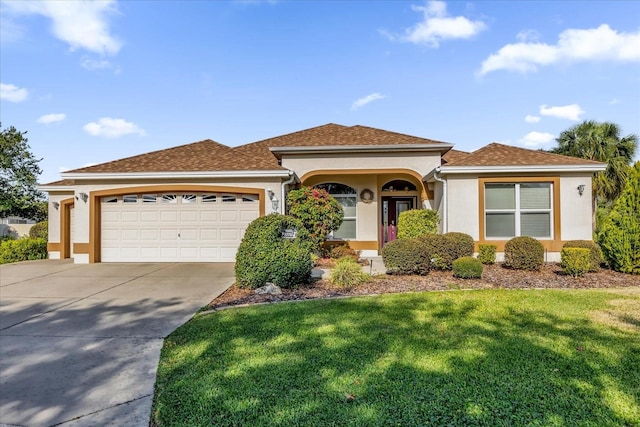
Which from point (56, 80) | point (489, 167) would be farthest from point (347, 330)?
point (56, 80)

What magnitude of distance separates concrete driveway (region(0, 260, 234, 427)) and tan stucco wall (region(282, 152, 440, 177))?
18.9ft

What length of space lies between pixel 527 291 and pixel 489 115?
422 inches

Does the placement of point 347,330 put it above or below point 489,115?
below

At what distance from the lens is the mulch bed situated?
7047 millimetres

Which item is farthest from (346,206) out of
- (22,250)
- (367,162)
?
(22,250)

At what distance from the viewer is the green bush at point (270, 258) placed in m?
7.38

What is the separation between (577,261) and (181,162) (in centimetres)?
1308

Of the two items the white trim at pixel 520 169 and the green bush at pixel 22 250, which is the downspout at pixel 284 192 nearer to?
the white trim at pixel 520 169

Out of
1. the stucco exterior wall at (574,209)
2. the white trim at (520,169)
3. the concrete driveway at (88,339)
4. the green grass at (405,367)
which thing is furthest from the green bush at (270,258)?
the stucco exterior wall at (574,209)

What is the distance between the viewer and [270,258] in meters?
7.40

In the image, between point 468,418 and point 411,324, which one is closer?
point 468,418

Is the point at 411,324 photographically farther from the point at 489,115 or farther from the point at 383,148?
the point at 489,115

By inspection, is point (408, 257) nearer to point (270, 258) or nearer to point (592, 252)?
point (270, 258)

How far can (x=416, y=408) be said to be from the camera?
2895 mm
